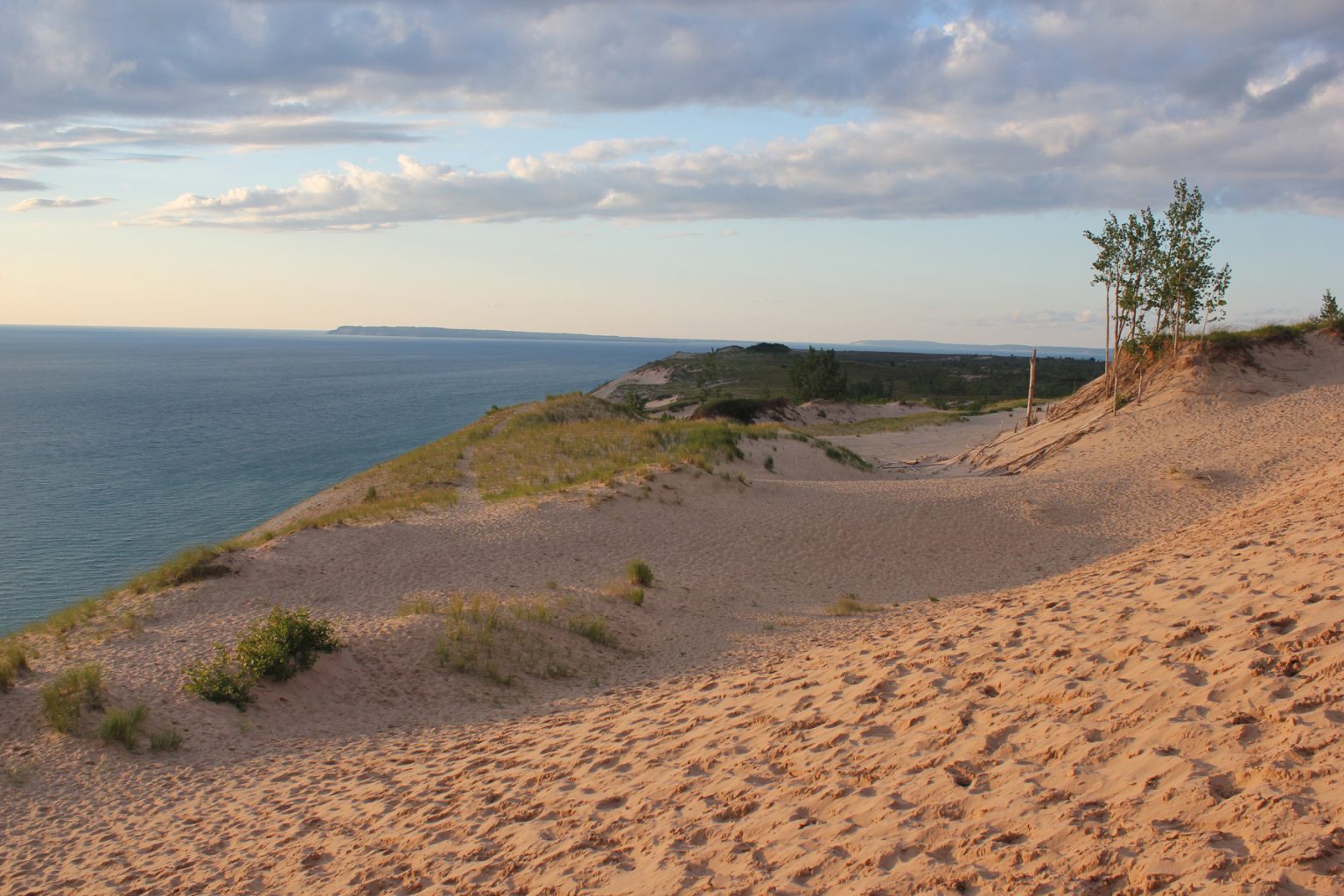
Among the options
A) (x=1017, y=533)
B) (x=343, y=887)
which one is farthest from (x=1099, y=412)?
(x=343, y=887)

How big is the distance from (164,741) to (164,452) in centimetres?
4958

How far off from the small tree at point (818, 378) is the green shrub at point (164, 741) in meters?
53.2

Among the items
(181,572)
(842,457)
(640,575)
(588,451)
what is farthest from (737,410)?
(181,572)

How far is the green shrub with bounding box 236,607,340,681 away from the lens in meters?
10.2

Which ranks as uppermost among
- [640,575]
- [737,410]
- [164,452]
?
[737,410]

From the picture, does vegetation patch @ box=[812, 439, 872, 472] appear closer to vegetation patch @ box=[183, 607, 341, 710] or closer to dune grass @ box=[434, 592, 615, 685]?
dune grass @ box=[434, 592, 615, 685]

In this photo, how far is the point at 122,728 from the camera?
28.2 feet

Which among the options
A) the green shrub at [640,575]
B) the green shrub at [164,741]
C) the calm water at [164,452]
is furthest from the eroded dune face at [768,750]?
the calm water at [164,452]

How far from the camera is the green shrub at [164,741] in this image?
8609mm

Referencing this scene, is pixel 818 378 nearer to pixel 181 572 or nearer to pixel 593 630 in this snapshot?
pixel 593 630

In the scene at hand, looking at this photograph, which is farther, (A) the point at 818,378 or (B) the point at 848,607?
(A) the point at 818,378

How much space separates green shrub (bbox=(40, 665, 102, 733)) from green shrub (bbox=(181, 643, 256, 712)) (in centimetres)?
86

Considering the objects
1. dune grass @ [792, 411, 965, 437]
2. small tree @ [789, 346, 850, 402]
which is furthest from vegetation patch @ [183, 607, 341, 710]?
small tree @ [789, 346, 850, 402]

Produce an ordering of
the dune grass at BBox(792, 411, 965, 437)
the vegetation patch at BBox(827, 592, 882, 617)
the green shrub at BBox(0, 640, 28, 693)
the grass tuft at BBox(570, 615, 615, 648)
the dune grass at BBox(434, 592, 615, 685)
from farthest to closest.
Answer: the dune grass at BBox(792, 411, 965, 437) < the vegetation patch at BBox(827, 592, 882, 617) < the grass tuft at BBox(570, 615, 615, 648) < the dune grass at BBox(434, 592, 615, 685) < the green shrub at BBox(0, 640, 28, 693)
